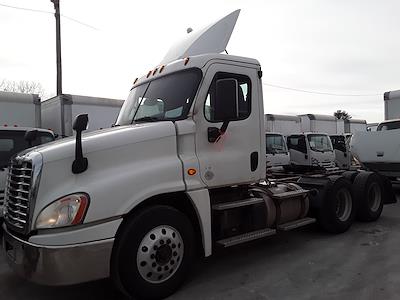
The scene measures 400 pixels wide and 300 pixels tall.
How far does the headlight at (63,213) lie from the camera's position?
4.03 meters

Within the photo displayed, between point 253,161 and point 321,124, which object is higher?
point 321,124

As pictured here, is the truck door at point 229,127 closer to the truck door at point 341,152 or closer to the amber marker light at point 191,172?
the amber marker light at point 191,172

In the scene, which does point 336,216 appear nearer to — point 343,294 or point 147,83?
point 343,294

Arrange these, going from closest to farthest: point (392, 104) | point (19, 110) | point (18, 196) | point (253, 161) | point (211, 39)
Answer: point (18, 196), point (253, 161), point (211, 39), point (19, 110), point (392, 104)

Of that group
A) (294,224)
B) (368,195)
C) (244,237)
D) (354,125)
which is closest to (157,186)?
(244,237)

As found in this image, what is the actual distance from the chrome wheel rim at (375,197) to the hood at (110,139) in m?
5.32

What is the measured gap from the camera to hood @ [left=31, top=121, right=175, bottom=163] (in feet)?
14.0

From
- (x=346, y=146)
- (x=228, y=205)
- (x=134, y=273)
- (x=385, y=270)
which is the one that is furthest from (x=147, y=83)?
(x=346, y=146)

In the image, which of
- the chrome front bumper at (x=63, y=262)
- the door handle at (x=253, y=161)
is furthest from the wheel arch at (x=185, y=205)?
the door handle at (x=253, y=161)

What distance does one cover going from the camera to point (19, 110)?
1265 centimetres

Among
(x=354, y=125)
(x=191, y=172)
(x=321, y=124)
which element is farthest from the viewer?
(x=354, y=125)

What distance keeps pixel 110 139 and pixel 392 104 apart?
13.9 metres

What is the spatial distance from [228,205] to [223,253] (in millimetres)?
1350

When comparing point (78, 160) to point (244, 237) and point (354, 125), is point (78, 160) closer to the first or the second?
point (244, 237)
